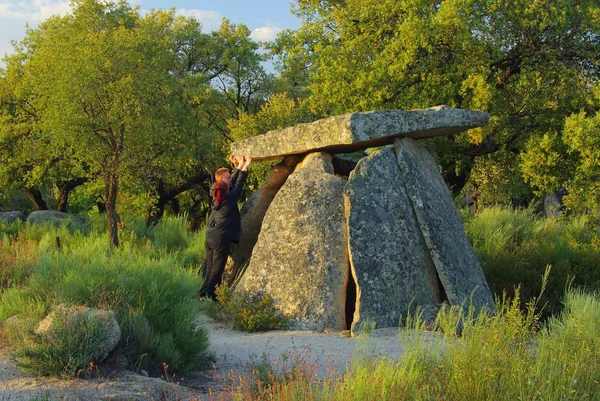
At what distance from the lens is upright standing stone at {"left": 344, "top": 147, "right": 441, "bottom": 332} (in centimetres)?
888

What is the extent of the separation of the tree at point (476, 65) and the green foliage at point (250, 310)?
7.84 meters

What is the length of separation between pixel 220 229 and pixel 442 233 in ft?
11.1

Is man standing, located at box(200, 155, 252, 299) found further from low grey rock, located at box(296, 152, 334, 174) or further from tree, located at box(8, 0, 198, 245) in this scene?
tree, located at box(8, 0, 198, 245)

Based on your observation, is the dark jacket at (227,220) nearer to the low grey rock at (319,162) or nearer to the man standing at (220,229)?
the man standing at (220,229)

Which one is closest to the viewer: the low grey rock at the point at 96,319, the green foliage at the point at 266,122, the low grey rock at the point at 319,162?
the low grey rock at the point at 96,319

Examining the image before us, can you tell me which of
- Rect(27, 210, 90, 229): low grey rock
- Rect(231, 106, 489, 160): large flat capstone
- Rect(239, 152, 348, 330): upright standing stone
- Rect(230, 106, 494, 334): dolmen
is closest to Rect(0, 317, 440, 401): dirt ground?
Rect(239, 152, 348, 330): upright standing stone

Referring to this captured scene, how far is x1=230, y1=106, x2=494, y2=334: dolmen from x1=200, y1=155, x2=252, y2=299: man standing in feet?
2.65

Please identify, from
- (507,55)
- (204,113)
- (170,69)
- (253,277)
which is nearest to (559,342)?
(253,277)

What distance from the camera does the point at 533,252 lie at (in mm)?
11789

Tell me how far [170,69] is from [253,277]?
19.3 meters

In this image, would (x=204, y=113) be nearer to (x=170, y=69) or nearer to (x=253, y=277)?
(x=170, y=69)

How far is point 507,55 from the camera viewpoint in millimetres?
16859

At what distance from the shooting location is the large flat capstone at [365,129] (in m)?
9.78

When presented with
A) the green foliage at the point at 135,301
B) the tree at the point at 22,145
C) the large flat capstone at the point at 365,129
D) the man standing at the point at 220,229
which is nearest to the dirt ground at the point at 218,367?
the green foliage at the point at 135,301
